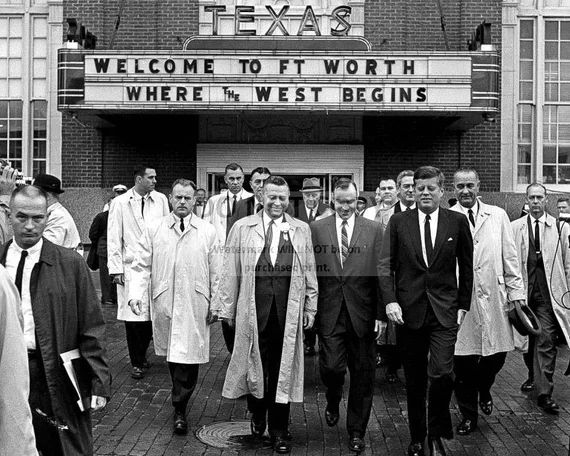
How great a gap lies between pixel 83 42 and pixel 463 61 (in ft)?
23.6

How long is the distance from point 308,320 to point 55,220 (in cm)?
259

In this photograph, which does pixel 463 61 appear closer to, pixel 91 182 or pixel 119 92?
pixel 119 92

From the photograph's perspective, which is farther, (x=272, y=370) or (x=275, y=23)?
(x=275, y=23)

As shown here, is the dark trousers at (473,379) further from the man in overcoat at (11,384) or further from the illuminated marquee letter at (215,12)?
the illuminated marquee letter at (215,12)

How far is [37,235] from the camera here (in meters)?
4.59

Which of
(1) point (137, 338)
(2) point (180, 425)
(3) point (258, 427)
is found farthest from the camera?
(1) point (137, 338)

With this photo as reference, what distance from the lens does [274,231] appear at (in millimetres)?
6902

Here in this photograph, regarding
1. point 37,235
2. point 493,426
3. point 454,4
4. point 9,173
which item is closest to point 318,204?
point 493,426

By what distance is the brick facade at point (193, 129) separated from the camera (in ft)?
58.3

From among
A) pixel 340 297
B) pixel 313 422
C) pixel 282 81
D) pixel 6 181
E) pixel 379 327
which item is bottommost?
pixel 313 422

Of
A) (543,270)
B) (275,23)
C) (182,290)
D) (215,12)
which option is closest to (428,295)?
(182,290)

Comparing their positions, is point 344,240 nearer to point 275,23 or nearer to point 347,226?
point 347,226

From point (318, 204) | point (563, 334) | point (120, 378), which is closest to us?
point (563, 334)

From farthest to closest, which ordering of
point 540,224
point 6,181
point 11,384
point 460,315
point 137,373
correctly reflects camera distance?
point 137,373, point 540,224, point 460,315, point 6,181, point 11,384
